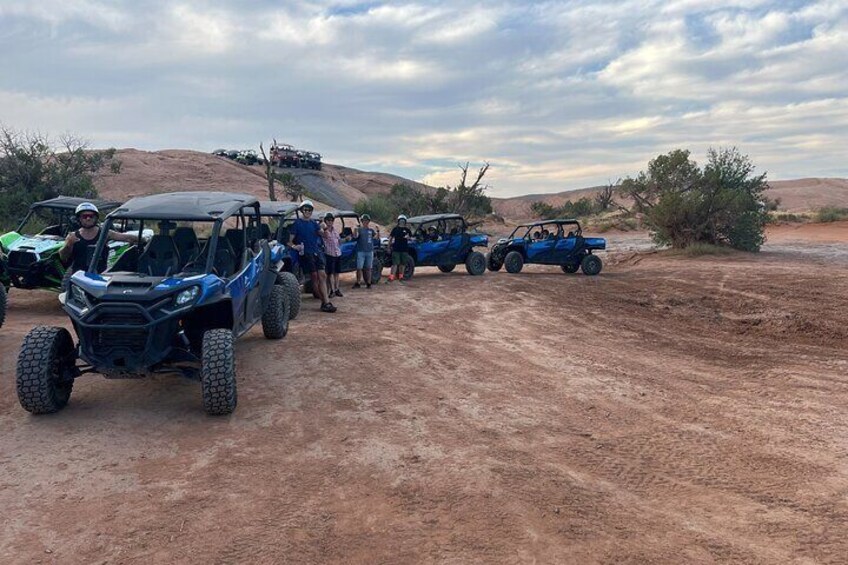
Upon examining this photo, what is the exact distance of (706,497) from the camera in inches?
160

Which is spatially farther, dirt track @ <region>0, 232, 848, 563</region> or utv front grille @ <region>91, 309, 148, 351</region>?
utv front grille @ <region>91, 309, 148, 351</region>

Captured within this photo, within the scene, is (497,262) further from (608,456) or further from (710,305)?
(608,456)

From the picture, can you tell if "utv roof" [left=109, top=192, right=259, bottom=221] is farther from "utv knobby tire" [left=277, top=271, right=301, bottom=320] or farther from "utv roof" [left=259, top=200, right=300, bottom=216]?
"utv roof" [left=259, top=200, right=300, bottom=216]

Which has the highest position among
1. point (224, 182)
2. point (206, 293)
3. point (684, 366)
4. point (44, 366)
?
point (224, 182)

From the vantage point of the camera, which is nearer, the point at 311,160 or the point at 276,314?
the point at 276,314

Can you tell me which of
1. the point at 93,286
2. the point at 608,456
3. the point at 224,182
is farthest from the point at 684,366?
the point at 224,182

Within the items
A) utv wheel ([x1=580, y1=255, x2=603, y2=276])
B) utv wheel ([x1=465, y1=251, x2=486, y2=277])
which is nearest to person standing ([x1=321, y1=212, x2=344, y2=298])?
utv wheel ([x1=465, y1=251, x2=486, y2=277])

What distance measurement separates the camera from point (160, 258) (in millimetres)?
6516

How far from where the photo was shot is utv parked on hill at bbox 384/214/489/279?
53.3 ft

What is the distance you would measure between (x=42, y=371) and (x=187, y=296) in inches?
50.2

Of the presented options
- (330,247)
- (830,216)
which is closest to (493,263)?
(330,247)

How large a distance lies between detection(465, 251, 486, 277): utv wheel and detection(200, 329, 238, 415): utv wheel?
11881 mm

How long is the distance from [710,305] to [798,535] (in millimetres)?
9655

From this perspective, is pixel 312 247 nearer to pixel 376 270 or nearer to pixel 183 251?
pixel 183 251
